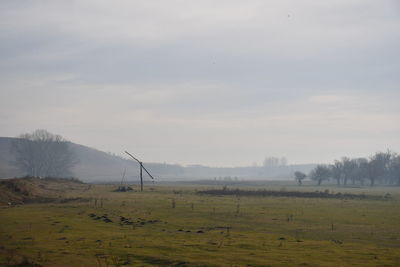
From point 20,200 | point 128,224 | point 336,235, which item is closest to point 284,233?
point 336,235

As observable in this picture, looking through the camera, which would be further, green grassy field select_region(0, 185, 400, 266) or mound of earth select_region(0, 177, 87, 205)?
mound of earth select_region(0, 177, 87, 205)

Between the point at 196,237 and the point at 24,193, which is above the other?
the point at 24,193

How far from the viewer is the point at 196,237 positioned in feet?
124

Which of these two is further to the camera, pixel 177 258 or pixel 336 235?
pixel 336 235

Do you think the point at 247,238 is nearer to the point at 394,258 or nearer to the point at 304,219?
the point at 394,258

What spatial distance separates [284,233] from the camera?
136 ft

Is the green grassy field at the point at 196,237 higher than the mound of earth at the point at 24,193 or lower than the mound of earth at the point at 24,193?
lower

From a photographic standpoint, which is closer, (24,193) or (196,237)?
(196,237)

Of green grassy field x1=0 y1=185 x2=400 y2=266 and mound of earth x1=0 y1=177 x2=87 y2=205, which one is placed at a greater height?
mound of earth x1=0 y1=177 x2=87 y2=205

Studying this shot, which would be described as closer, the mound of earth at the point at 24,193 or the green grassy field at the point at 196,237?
the green grassy field at the point at 196,237

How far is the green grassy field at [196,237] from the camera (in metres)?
29.0

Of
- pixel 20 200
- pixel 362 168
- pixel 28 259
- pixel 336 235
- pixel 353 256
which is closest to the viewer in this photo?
pixel 28 259

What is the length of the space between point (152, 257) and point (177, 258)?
63.4 inches

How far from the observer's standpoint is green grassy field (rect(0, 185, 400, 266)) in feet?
95.0
